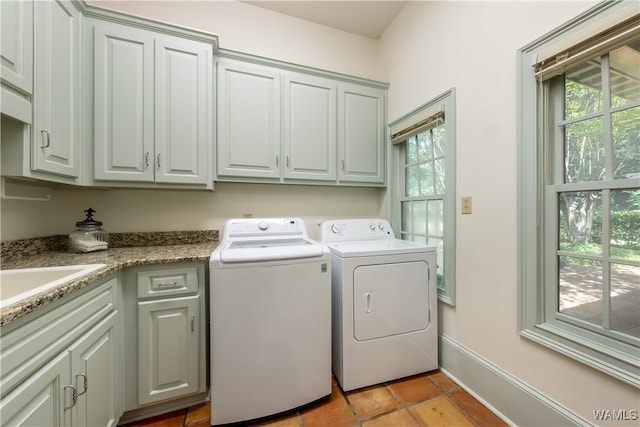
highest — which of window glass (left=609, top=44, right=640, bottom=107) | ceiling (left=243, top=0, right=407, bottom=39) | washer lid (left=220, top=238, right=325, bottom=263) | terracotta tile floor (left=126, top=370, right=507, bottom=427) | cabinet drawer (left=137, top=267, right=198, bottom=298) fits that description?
ceiling (left=243, top=0, right=407, bottom=39)

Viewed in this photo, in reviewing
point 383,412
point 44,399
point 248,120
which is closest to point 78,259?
point 44,399

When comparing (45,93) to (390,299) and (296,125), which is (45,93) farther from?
(390,299)

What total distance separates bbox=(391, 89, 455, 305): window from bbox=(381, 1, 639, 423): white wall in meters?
0.07

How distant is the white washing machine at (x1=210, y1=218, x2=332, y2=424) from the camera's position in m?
1.30

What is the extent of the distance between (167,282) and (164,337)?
1.01 ft

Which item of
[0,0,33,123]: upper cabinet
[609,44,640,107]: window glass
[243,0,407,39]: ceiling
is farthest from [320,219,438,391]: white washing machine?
[243,0,407,39]: ceiling

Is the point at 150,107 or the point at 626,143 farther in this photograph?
the point at 150,107

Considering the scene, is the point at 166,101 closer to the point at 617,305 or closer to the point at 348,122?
the point at 348,122

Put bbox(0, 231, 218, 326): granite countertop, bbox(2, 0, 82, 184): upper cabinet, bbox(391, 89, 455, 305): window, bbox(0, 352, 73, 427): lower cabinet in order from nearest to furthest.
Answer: bbox(0, 352, 73, 427): lower cabinet
bbox(0, 231, 218, 326): granite countertop
bbox(2, 0, 82, 184): upper cabinet
bbox(391, 89, 455, 305): window

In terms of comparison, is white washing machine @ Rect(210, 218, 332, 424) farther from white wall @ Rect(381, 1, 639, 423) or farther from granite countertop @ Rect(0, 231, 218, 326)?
white wall @ Rect(381, 1, 639, 423)

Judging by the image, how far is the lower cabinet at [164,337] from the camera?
4.44ft

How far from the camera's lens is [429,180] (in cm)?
203

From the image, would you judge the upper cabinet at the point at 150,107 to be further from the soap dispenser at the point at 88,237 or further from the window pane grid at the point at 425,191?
the window pane grid at the point at 425,191

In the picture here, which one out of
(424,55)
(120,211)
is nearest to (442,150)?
(424,55)
